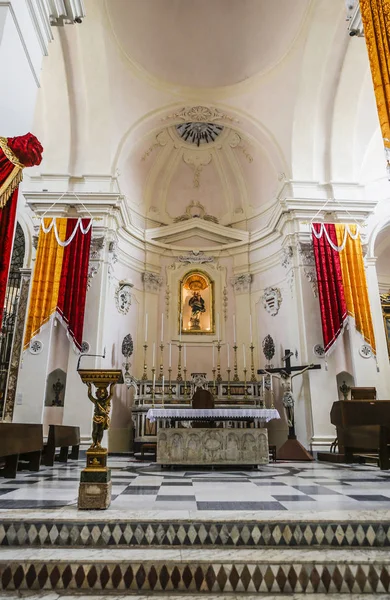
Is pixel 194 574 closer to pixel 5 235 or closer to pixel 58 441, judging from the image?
pixel 5 235

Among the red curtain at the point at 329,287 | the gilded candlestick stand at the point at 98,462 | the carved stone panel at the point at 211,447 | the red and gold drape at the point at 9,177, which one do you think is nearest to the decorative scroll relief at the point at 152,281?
the red curtain at the point at 329,287

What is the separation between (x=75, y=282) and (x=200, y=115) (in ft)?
19.2

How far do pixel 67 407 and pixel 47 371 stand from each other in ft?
2.74

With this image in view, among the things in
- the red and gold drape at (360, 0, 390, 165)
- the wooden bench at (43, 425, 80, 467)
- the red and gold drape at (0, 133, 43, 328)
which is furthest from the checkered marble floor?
the red and gold drape at (360, 0, 390, 165)

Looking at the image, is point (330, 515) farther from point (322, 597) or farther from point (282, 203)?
point (282, 203)

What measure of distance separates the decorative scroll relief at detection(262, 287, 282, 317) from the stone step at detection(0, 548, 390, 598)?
8551 millimetres

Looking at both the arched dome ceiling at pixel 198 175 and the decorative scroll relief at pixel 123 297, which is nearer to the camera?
the decorative scroll relief at pixel 123 297

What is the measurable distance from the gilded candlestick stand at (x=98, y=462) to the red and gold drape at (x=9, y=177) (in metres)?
1.34

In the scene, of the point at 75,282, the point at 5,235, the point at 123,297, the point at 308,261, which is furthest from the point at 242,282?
the point at 5,235

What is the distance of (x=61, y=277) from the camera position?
884 centimetres

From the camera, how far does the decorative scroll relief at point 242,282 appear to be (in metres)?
11.8

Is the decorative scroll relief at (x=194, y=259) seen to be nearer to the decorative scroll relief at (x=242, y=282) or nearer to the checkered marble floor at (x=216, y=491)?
the decorative scroll relief at (x=242, y=282)

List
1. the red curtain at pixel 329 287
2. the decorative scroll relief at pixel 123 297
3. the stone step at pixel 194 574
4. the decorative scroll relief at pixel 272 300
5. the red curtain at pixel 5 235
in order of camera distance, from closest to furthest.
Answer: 1. the stone step at pixel 194 574
2. the red curtain at pixel 5 235
3. the red curtain at pixel 329 287
4. the decorative scroll relief at pixel 123 297
5. the decorative scroll relief at pixel 272 300

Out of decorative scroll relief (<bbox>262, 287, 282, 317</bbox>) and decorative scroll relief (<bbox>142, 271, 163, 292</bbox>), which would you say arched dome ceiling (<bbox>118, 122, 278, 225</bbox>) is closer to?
decorative scroll relief (<bbox>142, 271, 163, 292</bbox>)
